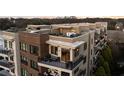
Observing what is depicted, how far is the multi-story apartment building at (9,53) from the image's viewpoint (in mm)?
3373

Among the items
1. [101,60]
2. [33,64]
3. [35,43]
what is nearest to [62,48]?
[35,43]

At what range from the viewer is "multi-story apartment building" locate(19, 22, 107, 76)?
10.6ft

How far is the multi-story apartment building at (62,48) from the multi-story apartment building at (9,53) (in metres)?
0.09

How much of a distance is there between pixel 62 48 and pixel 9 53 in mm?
810

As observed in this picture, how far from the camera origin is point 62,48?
3.24 metres

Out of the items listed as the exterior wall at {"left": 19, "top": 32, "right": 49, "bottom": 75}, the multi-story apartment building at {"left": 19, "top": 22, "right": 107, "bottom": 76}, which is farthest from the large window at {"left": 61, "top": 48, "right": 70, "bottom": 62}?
the exterior wall at {"left": 19, "top": 32, "right": 49, "bottom": 75}

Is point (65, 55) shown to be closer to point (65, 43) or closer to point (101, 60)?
point (65, 43)

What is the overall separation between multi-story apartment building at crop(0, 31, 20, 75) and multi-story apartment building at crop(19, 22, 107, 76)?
86mm

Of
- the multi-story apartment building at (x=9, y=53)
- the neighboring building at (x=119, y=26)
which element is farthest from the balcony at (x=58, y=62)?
the neighboring building at (x=119, y=26)

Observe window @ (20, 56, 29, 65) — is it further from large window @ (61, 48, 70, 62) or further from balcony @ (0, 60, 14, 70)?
large window @ (61, 48, 70, 62)
